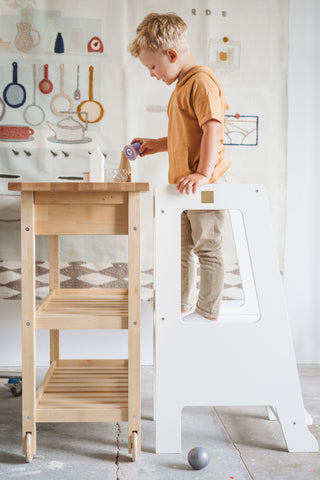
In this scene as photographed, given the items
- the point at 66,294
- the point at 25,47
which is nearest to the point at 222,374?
the point at 66,294

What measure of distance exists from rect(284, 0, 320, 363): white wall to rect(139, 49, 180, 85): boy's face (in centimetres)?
88

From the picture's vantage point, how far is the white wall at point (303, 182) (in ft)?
7.17

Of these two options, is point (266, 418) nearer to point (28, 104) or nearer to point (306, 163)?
point (306, 163)

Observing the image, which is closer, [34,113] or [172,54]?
[172,54]

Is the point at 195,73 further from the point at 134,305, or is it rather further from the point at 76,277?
the point at 76,277

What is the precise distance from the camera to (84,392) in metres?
1.48

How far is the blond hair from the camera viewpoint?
147 centimetres

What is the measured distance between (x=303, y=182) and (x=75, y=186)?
4.32ft

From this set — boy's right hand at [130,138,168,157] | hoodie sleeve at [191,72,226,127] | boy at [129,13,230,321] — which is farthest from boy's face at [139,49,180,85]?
boy's right hand at [130,138,168,157]

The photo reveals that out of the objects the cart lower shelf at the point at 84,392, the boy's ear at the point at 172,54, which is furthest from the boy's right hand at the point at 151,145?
the cart lower shelf at the point at 84,392

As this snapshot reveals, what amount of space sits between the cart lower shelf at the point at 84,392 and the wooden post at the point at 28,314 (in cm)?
4

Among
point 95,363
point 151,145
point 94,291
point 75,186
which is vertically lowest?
point 95,363

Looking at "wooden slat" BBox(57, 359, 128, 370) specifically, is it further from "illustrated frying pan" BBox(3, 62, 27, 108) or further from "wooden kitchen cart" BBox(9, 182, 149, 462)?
"illustrated frying pan" BBox(3, 62, 27, 108)

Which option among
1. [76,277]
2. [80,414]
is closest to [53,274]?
[76,277]
